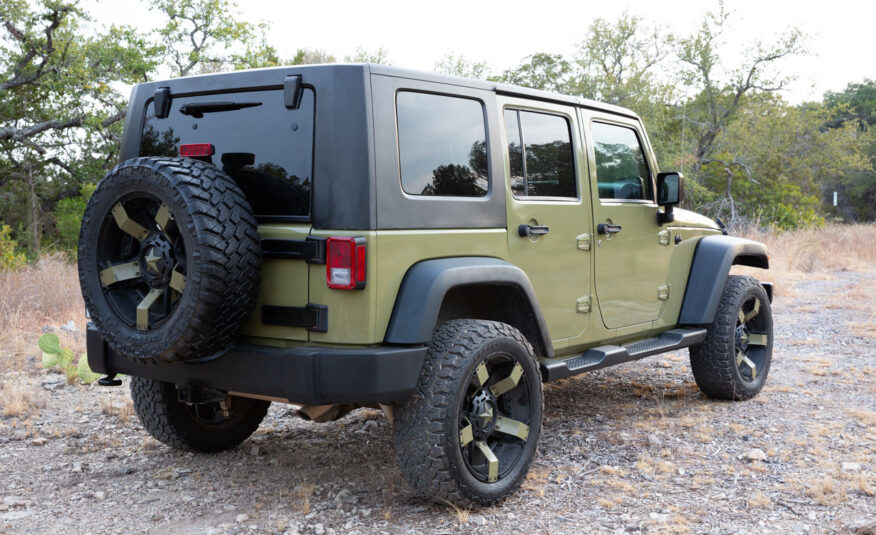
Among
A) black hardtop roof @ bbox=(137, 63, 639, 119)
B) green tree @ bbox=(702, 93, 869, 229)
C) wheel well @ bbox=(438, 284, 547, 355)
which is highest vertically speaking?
green tree @ bbox=(702, 93, 869, 229)

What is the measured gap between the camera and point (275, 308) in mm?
3229

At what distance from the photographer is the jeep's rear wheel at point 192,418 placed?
13.8 feet

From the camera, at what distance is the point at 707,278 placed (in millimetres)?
5258

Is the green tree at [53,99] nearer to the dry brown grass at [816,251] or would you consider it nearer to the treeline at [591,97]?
the treeline at [591,97]

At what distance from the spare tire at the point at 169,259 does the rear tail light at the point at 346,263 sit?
29 centimetres

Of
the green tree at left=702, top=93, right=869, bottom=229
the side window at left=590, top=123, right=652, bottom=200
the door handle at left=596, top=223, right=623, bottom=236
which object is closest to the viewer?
the door handle at left=596, top=223, right=623, bottom=236

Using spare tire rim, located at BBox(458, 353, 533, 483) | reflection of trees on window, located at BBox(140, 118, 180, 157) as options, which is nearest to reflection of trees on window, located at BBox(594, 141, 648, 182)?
spare tire rim, located at BBox(458, 353, 533, 483)

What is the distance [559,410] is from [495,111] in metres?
2.34

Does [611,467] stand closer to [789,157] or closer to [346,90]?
[346,90]

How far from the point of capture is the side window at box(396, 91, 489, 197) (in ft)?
10.9

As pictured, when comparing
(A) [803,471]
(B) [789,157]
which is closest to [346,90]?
(A) [803,471]

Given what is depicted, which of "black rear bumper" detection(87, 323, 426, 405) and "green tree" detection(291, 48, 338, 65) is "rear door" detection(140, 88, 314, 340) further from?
"green tree" detection(291, 48, 338, 65)

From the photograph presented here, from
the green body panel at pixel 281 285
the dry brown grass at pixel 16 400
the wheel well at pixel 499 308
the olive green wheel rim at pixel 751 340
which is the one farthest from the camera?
the olive green wheel rim at pixel 751 340

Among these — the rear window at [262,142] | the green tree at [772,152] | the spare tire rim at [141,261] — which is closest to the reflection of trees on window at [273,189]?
the rear window at [262,142]
